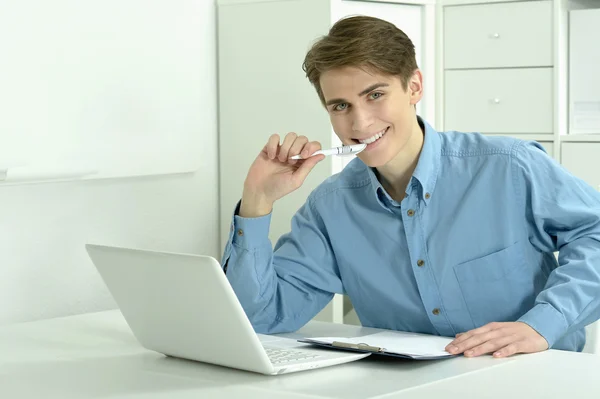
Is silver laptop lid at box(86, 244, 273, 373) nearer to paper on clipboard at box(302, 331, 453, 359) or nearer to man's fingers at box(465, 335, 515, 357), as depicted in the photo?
paper on clipboard at box(302, 331, 453, 359)

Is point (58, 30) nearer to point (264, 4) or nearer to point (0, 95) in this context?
point (0, 95)

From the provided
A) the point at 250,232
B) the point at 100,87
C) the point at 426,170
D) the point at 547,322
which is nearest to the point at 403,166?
the point at 426,170

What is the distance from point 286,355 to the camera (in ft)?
4.52

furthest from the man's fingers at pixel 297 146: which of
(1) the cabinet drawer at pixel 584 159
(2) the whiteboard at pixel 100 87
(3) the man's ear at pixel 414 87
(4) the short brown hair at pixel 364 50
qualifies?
(1) the cabinet drawer at pixel 584 159

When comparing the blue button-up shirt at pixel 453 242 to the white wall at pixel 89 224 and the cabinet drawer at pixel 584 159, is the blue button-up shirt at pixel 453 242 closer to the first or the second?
the white wall at pixel 89 224

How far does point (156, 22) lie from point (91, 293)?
63 cm

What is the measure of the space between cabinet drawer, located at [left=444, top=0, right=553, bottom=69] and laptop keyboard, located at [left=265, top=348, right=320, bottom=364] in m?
1.44

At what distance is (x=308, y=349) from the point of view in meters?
1.43

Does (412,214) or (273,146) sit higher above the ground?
(273,146)

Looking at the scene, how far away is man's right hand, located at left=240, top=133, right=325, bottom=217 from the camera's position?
1702mm

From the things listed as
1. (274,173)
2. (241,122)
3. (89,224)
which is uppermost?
(241,122)

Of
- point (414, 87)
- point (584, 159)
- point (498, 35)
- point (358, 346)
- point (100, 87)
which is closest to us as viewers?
point (358, 346)

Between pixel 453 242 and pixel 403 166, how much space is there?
16cm

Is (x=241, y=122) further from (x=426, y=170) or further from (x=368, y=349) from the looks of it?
(x=368, y=349)
